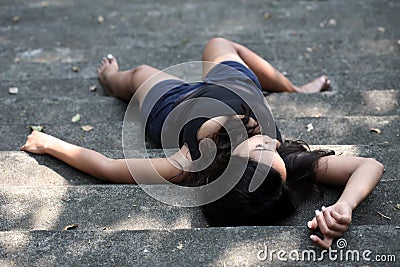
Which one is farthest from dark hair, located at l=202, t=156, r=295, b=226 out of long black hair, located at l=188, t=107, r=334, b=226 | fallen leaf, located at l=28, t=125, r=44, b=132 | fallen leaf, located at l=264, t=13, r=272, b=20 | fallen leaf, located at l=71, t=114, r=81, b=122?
fallen leaf, located at l=264, t=13, r=272, b=20

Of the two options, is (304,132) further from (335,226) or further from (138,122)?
(335,226)

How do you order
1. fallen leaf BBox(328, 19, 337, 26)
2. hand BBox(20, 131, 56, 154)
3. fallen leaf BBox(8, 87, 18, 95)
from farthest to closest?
fallen leaf BBox(328, 19, 337, 26)
fallen leaf BBox(8, 87, 18, 95)
hand BBox(20, 131, 56, 154)

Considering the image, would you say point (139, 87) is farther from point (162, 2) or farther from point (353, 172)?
point (162, 2)

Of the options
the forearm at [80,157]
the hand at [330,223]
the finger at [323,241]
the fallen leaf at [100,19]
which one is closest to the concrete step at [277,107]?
the forearm at [80,157]

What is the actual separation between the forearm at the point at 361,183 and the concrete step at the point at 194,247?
0.59 feet

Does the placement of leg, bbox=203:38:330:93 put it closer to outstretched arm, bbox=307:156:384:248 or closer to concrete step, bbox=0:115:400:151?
concrete step, bbox=0:115:400:151

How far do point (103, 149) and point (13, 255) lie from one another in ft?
3.38

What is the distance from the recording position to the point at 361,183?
210 cm

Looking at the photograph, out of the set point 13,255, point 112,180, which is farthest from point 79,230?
point 112,180

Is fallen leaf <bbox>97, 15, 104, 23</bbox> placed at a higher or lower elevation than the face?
lower

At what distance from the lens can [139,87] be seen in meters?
3.22

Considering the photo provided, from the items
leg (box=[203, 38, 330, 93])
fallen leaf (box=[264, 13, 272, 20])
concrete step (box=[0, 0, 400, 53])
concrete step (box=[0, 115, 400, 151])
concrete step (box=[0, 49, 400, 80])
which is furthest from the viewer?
fallen leaf (box=[264, 13, 272, 20])

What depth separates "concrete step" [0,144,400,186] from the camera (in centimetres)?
241

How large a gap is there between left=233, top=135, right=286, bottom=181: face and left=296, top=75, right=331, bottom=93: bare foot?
1226 mm
